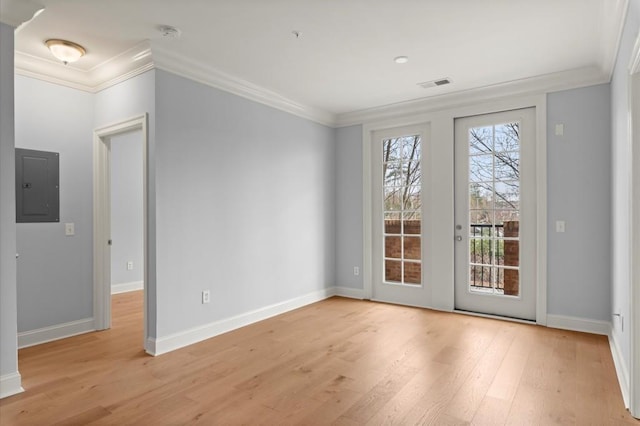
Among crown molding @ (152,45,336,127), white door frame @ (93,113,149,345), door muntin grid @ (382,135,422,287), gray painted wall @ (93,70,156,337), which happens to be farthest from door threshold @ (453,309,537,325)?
white door frame @ (93,113,149,345)

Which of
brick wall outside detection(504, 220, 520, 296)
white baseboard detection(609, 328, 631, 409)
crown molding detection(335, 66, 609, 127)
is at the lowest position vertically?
white baseboard detection(609, 328, 631, 409)

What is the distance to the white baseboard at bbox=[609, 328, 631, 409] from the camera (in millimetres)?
2451

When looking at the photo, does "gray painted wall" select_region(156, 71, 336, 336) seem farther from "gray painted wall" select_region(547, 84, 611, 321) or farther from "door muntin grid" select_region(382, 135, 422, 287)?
"gray painted wall" select_region(547, 84, 611, 321)

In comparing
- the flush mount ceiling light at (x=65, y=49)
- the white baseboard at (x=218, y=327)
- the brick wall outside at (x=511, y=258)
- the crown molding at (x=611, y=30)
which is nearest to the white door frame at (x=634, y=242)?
Result: the crown molding at (x=611, y=30)

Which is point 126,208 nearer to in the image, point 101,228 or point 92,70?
point 101,228

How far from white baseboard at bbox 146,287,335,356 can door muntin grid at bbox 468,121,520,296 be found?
214cm

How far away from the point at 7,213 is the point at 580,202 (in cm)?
483

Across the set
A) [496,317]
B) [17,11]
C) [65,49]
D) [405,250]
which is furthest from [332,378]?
[65,49]

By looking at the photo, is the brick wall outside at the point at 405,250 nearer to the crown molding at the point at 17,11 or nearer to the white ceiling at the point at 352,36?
the white ceiling at the point at 352,36

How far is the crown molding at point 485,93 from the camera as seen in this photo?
3.77 metres

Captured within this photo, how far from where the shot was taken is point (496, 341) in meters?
3.55

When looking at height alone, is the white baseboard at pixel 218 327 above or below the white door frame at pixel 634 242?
below

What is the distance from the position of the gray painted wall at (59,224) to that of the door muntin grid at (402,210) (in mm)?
3510

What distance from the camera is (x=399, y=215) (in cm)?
509
